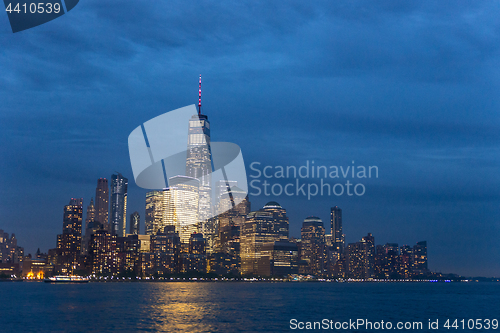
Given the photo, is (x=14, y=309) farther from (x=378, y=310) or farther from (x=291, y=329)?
(x=378, y=310)

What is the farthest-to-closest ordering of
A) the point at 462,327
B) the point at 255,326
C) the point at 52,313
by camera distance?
the point at 52,313 < the point at 462,327 < the point at 255,326

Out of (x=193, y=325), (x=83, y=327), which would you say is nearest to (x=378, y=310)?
(x=193, y=325)

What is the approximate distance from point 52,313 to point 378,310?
216ft

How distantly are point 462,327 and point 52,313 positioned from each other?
70.9 meters

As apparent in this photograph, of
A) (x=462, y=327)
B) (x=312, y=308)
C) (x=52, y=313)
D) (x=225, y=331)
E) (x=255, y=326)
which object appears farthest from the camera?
(x=312, y=308)

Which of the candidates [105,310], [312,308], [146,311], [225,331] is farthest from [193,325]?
[312,308]

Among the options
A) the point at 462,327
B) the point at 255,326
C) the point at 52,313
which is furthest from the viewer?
the point at 52,313

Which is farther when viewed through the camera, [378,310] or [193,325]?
[378,310]

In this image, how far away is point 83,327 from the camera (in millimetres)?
73438

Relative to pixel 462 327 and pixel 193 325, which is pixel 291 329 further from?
pixel 462 327

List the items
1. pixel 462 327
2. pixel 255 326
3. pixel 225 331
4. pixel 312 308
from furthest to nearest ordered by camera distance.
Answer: pixel 312 308 → pixel 462 327 → pixel 255 326 → pixel 225 331

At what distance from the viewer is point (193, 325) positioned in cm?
7681

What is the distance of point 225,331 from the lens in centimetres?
7150

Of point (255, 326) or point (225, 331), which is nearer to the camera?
point (225, 331)
